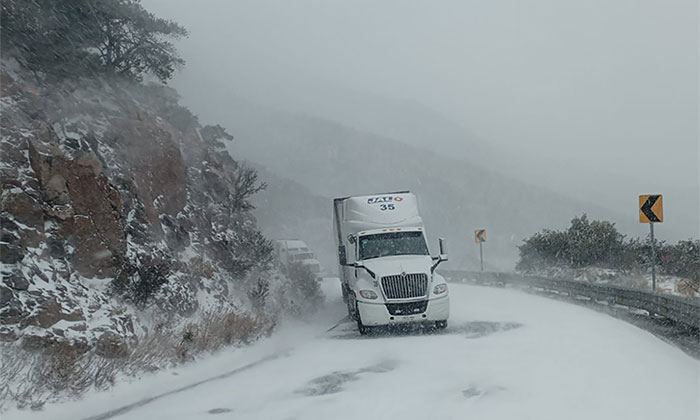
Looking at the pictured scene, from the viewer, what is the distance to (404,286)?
14602mm

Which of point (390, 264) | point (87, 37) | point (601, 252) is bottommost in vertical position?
point (601, 252)

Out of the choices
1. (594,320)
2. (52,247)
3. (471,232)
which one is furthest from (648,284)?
(471,232)

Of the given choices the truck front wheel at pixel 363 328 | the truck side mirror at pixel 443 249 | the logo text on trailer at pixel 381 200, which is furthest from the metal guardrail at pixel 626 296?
the logo text on trailer at pixel 381 200

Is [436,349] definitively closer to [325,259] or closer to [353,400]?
[353,400]

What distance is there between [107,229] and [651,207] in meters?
15.4

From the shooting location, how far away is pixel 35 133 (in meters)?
12.6

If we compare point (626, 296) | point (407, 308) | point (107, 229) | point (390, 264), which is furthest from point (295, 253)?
A: point (107, 229)

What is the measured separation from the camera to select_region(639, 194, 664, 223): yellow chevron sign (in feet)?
59.0

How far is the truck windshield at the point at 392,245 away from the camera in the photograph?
16328 mm

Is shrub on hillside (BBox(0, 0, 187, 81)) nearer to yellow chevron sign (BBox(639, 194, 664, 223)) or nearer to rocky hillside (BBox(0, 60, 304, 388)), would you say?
rocky hillside (BBox(0, 60, 304, 388))

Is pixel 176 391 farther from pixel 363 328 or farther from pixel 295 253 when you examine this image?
pixel 295 253

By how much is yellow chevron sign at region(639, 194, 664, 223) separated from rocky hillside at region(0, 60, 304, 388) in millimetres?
11782

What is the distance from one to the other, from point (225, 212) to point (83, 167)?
8.46 m

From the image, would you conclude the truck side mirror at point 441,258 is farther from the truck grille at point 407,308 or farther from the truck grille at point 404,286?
the truck grille at point 407,308
